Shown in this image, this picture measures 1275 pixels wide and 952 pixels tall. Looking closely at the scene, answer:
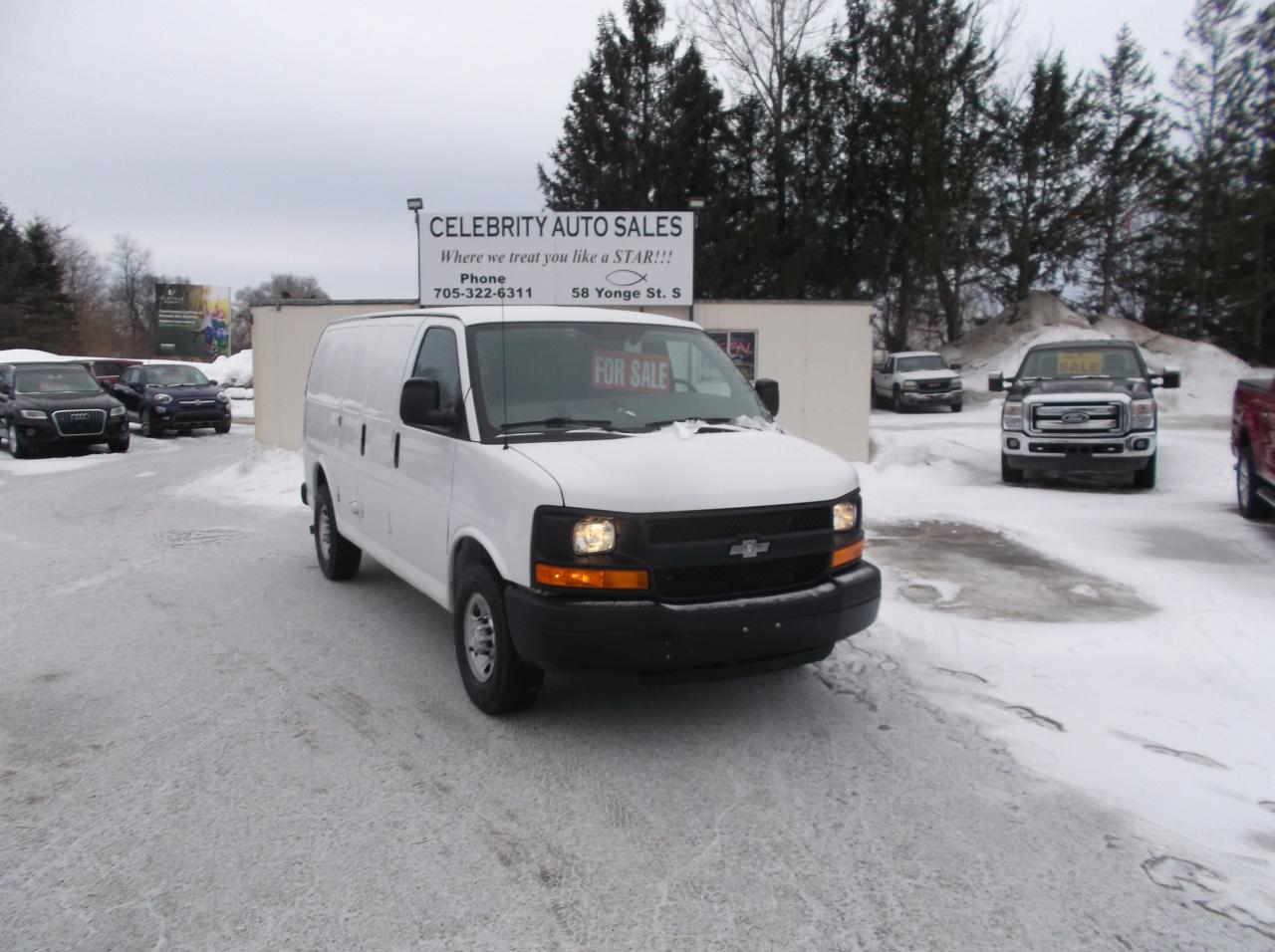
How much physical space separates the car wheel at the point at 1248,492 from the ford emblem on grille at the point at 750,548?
782 centimetres

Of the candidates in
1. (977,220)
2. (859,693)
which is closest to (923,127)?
(977,220)

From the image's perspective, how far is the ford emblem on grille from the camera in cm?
423

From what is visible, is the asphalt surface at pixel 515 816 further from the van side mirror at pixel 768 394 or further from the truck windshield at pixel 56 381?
the truck windshield at pixel 56 381

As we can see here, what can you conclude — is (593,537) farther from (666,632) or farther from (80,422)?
(80,422)

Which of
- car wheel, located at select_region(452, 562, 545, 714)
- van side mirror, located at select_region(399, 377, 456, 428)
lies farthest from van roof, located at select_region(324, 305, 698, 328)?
car wheel, located at select_region(452, 562, 545, 714)

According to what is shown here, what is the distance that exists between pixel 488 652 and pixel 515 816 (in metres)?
1.12

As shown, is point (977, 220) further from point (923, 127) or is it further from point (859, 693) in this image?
point (859, 693)

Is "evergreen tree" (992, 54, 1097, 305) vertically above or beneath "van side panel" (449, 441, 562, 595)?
above

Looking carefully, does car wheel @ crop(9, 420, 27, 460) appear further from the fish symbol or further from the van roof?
the van roof

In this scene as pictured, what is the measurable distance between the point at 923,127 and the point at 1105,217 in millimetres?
8295

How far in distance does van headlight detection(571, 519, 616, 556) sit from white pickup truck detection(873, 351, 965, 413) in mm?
26272

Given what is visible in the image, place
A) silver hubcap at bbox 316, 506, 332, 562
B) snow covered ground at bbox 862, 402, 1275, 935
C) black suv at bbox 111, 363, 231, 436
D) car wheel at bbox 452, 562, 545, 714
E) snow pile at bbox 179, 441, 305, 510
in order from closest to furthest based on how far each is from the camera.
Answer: snow covered ground at bbox 862, 402, 1275, 935 → car wheel at bbox 452, 562, 545, 714 → silver hubcap at bbox 316, 506, 332, 562 → snow pile at bbox 179, 441, 305, 510 → black suv at bbox 111, 363, 231, 436

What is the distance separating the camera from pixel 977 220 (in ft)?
118

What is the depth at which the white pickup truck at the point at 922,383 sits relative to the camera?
94.8ft
